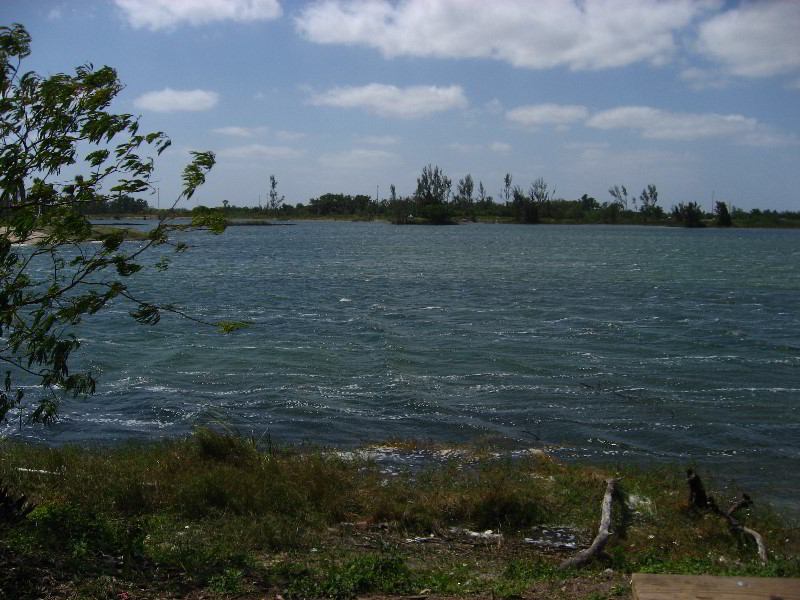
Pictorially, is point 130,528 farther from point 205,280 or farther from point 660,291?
point 205,280

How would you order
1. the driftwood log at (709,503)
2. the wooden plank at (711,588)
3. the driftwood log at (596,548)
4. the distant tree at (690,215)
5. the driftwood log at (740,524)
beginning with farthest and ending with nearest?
the distant tree at (690,215), the driftwood log at (709,503), the driftwood log at (740,524), the driftwood log at (596,548), the wooden plank at (711,588)

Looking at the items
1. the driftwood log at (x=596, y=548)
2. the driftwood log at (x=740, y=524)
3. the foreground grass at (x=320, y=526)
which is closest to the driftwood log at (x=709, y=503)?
the driftwood log at (x=740, y=524)

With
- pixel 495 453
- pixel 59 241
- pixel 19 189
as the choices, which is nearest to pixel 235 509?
pixel 59 241

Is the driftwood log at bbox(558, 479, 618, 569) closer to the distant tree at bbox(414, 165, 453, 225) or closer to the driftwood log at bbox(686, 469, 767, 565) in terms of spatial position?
the driftwood log at bbox(686, 469, 767, 565)

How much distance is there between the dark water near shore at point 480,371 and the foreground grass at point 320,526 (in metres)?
2.19

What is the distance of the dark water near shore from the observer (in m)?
A: 13.8

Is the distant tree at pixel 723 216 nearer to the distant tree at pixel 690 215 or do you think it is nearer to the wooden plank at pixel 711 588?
the distant tree at pixel 690 215

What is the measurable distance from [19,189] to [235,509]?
3957 millimetres

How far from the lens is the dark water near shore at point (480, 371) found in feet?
45.2

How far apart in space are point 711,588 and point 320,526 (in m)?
4.62

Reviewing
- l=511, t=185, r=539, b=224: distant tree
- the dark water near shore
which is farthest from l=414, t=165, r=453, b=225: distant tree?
the dark water near shore

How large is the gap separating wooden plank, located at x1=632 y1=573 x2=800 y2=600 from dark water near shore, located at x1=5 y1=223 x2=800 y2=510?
681 centimetres

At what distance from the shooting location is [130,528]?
291 inches

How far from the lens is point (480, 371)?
1898cm
